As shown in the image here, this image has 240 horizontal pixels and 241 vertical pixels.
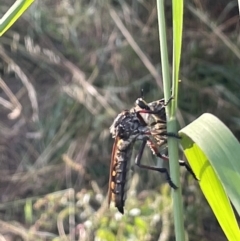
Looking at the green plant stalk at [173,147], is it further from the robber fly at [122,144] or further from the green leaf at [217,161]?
the robber fly at [122,144]

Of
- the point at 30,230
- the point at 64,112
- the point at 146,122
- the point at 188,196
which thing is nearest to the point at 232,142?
the point at 146,122

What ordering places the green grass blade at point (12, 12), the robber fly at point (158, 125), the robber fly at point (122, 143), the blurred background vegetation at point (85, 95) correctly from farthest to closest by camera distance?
the blurred background vegetation at point (85, 95), the robber fly at point (122, 143), the robber fly at point (158, 125), the green grass blade at point (12, 12)

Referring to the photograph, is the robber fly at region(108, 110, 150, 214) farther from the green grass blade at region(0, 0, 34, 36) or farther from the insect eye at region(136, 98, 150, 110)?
the green grass blade at region(0, 0, 34, 36)

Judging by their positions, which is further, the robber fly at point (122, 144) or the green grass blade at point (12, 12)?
the robber fly at point (122, 144)

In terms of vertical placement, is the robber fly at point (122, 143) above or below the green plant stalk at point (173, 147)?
above

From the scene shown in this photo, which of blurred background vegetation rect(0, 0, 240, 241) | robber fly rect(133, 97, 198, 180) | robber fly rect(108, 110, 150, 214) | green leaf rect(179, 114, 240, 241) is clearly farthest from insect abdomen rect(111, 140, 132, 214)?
blurred background vegetation rect(0, 0, 240, 241)

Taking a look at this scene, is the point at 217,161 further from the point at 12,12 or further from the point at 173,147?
the point at 12,12

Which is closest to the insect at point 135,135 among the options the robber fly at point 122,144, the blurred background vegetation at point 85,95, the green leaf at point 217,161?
the robber fly at point 122,144

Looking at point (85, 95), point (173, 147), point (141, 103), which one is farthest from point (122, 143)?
point (85, 95)
